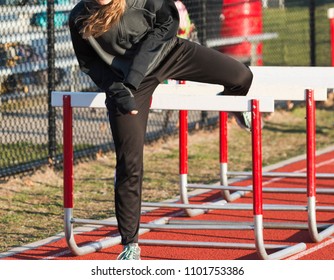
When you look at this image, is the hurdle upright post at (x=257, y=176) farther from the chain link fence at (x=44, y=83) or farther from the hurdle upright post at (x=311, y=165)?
the chain link fence at (x=44, y=83)

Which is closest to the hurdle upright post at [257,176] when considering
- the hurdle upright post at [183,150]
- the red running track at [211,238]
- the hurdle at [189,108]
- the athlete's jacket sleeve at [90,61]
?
the hurdle at [189,108]

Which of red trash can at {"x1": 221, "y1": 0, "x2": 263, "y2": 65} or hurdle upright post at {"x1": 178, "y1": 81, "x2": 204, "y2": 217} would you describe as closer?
hurdle upright post at {"x1": 178, "y1": 81, "x2": 204, "y2": 217}

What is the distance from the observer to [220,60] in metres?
6.63

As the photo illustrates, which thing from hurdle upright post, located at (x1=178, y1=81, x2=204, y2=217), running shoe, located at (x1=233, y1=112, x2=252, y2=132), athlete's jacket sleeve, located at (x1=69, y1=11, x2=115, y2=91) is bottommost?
hurdle upright post, located at (x1=178, y1=81, x2=204, y2=217)

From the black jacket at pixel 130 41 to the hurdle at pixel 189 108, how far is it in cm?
32

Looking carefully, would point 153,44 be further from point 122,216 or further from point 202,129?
point 202,129

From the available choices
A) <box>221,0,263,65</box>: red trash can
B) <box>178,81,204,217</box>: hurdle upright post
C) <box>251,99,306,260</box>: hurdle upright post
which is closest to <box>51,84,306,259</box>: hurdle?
<box>251,99,306,260</box>: hurdle upright post

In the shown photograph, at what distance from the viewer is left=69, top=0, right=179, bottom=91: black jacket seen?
20.5 feet

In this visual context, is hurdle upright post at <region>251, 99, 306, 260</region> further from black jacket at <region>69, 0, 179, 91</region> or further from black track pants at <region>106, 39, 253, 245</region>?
black jacket at <region>69, 0, 179, 91</region>

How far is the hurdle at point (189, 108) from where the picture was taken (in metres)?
6.45

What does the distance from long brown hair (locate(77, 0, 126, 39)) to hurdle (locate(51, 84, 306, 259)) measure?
1.87 feet

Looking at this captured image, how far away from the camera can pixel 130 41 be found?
6.34 meters

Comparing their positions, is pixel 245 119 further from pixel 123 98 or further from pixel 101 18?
pixel 101 18

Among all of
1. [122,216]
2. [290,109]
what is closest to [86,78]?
[290,109]
